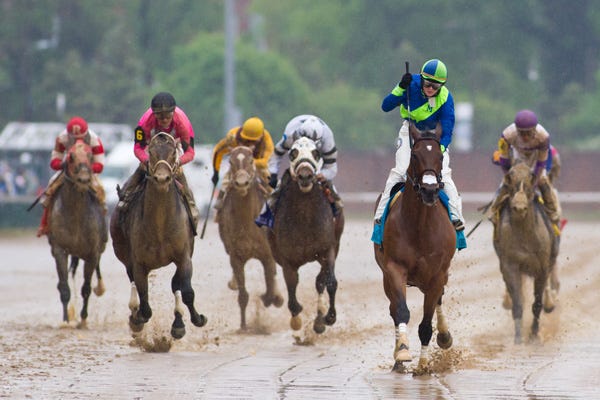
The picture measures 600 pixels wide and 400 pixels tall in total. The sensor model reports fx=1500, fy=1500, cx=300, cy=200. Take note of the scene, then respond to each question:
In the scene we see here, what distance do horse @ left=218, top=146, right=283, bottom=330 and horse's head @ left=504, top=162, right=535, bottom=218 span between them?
286 centimetres

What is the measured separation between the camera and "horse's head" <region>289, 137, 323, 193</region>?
1467cm

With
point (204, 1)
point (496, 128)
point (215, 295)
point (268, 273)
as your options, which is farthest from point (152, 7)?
point (268, 273)

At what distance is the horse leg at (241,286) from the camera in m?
16.7

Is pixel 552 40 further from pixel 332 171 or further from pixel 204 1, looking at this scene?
pixel 332 171

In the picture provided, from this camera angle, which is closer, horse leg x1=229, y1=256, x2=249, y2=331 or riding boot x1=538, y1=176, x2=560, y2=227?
riding boot x1=538, y1=176, x2=560, y2=227

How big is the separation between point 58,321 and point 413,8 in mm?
47792

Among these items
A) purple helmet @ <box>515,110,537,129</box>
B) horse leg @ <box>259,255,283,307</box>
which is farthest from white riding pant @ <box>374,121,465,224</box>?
horse leg @ <box>259,255,283,307</box>

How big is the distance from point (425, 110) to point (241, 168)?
438 centimetres

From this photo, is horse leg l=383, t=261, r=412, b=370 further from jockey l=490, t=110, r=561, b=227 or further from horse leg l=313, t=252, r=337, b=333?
jockey l=490, t=110, r=561, b=227

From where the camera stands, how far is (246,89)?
54.5 m

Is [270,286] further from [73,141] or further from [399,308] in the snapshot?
[399,308]

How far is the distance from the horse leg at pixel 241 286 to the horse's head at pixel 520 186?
3.17 meters

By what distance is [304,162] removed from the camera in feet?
48.1

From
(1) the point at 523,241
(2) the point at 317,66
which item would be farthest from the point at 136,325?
(2) the point at 317,66
